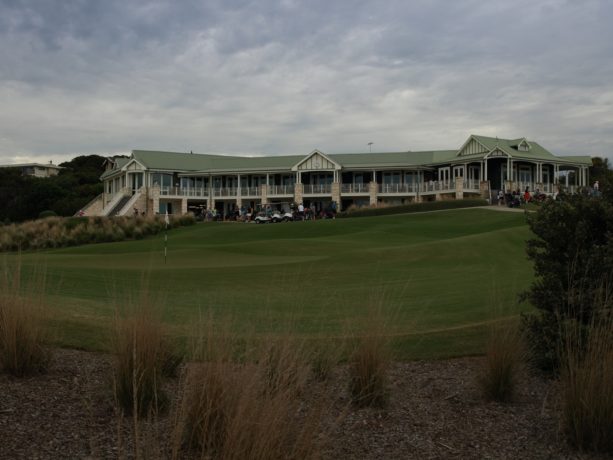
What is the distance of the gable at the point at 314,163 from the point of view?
64.2 m

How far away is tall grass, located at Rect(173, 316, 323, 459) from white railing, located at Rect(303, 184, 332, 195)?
58.8 meters

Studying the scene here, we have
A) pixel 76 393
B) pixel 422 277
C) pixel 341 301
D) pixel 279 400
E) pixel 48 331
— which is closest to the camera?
pixel 279 400

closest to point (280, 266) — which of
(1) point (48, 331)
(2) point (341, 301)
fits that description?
(2) point (341, 301)

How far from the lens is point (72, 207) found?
2803 inches

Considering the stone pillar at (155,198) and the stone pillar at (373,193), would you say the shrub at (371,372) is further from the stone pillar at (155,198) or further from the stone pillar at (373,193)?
the stone pillar at (155,198)

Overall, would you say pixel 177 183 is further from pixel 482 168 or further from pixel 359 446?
pixel 359 446

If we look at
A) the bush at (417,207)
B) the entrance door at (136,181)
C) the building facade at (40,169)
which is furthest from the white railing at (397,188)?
the building facade at (40,169)

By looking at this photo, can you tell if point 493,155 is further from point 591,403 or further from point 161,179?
point 591,403

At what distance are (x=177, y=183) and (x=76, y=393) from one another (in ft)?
209

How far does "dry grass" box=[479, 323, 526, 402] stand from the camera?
614 cm

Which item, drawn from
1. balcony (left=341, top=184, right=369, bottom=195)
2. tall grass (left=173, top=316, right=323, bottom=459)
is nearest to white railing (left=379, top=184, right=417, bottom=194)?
balcony (left=341, top=184, right=369, bottom=195)

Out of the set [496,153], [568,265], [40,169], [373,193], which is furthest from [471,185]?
[40,169]

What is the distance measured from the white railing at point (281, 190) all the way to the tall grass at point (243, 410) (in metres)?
59.6

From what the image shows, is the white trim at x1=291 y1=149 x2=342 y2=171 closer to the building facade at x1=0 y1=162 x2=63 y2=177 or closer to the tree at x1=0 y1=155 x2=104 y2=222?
the tree at x1=0 y1=155 x2=104 y2=222
